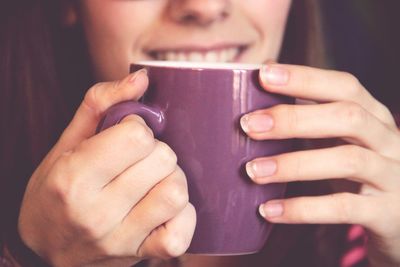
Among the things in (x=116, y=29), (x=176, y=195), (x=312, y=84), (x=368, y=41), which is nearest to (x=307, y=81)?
(x=312, y=84)

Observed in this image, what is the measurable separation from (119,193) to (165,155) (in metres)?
0.07

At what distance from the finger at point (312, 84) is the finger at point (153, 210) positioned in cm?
16

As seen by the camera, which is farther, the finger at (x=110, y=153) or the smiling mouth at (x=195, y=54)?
the smiling mouth at (x=195, y=54)

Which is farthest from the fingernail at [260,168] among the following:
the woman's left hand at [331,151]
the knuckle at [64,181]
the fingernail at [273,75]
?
the knuckle at [64,181]

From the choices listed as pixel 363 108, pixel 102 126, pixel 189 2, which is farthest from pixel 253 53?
pixel 102 126

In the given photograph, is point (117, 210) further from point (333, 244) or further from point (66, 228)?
point (333, 244)

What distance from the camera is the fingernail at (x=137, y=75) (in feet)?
2.08

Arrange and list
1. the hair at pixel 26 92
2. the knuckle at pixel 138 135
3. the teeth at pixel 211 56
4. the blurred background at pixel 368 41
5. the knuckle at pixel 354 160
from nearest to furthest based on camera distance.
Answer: the knuckle at pixel 138 135
the knuckle at pixel 354 160
the teeth at pixel 211 56
the hair at pixel 26 92
the blurred background at pixel 368 41

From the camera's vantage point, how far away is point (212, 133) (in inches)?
24.9

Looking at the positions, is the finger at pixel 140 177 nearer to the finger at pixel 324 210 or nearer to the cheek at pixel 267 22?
the finger at pixel 324 210

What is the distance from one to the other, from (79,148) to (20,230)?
0.22 meters

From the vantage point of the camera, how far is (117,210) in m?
0.65

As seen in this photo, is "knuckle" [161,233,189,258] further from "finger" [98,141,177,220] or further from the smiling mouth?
the smiling mouth

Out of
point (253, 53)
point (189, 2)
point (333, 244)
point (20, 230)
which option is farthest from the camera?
point (333, 244)
